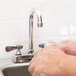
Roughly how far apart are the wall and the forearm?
694mm

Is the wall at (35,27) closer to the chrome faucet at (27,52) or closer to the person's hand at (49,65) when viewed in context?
the chrome faucet at (27,52)

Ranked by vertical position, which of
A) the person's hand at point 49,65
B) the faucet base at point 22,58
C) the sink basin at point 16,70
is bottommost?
the sink basin at point 16,70

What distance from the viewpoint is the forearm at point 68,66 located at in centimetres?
30

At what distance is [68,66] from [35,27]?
724 millimetres

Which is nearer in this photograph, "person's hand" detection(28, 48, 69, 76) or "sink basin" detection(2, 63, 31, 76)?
"person's hand" detection(28, 48, 69, 76)

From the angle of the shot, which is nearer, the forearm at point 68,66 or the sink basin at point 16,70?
the forearm at point 68,66

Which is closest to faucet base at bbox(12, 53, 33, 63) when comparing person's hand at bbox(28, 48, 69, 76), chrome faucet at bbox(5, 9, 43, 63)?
chrome faucet at bbox(5, 9, 43, 63)

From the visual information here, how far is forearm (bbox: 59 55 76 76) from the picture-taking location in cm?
30

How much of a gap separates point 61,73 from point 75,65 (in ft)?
0.09

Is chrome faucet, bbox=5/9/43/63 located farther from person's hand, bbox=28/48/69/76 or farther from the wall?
person's hand, bbox=28/48/69/76

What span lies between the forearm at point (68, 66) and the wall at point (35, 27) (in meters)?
0.69

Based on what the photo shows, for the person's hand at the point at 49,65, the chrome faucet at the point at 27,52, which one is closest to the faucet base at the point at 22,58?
the chrome faucet at the point at 27,52

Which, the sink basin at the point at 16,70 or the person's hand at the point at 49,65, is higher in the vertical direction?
the person's hand at the point at 49,65

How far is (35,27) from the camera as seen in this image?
1.02 m
